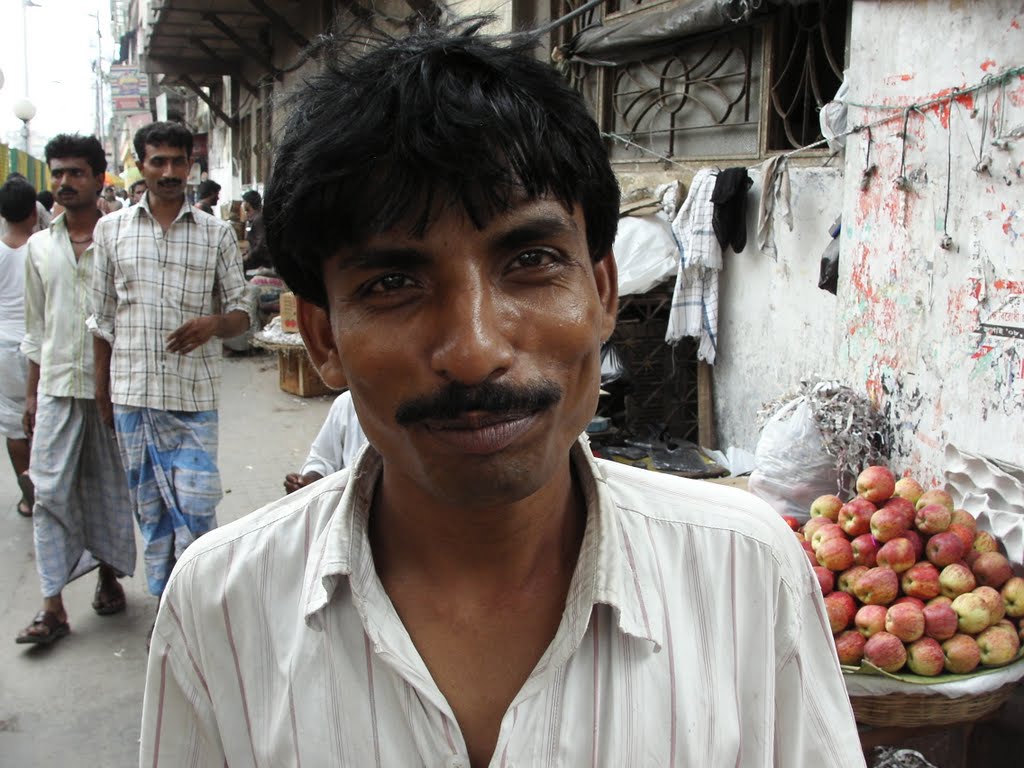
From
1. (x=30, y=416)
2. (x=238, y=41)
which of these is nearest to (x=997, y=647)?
(x=30, y=416)

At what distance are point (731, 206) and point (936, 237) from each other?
1.81 meters

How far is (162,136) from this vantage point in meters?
3.68

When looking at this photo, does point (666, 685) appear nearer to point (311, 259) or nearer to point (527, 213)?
point (527, 213)

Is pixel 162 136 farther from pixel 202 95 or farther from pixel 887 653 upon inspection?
pixel 202 95

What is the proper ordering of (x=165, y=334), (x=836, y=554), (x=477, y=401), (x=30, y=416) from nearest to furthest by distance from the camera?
(x=477, y=401) → (x=836, y=554) → (x=165, y=334) → (x=30, y=416)

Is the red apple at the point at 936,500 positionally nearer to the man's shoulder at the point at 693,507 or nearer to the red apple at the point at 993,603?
the red apple at the point at 993,603

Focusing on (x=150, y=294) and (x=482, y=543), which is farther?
(x=150, y=294)

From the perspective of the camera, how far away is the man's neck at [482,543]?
3.84ft

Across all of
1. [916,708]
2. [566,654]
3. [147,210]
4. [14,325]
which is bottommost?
[916,708]

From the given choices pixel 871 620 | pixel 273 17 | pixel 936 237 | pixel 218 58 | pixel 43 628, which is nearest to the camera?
pixel 871 620

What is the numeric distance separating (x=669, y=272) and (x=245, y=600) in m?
4.88

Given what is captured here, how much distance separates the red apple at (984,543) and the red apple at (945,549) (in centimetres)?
10

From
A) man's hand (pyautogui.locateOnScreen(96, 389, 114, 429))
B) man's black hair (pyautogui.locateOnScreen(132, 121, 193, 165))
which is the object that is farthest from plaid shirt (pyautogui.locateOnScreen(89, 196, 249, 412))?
man's black hair (pyautogui.locateOnScreen(132, 121, 193, 165))

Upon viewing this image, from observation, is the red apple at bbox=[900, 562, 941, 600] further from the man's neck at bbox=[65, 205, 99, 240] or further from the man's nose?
the man's neck at bbox=[65, 205, 99, 240]
